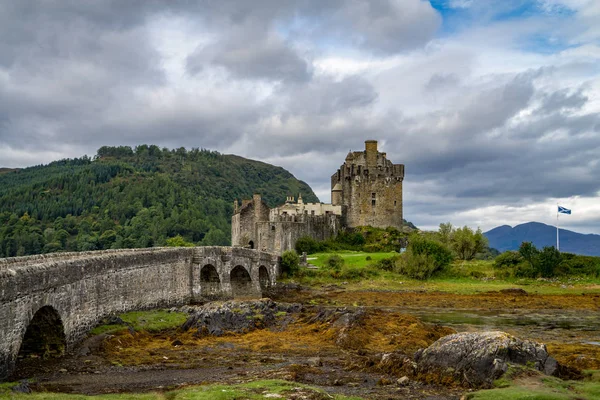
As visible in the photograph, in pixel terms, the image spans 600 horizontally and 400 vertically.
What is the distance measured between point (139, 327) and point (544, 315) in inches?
1010

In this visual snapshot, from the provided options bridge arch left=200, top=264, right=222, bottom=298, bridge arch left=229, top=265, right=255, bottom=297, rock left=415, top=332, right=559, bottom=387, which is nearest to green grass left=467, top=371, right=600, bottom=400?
rock left=415, top=332, right=559, bottom=387

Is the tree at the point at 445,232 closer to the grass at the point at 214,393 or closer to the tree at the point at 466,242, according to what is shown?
the tree at the point at 466,242

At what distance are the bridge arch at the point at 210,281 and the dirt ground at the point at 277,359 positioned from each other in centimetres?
910

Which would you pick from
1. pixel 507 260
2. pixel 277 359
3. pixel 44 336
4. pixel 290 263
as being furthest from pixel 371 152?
pixel 44 336

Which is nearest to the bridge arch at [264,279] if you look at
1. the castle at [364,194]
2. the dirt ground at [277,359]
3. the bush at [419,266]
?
the bush at [419,266]

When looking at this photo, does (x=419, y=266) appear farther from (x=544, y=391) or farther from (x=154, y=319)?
(x=544, y=391)

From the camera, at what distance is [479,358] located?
18.6m

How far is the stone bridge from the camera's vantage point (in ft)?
56.6

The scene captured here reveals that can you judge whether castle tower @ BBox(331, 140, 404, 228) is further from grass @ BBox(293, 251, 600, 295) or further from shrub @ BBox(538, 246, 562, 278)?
shrub @ BBox(538, 246, 562, 278)

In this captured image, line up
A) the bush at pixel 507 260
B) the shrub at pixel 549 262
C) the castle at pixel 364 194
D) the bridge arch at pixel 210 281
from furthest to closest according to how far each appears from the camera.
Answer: the castle at pixel 364 194 → the bush at pixel 507 260 → the shrub at pixel 549 262 → the bridge arch at pixel 210 281

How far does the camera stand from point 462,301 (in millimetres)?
48031

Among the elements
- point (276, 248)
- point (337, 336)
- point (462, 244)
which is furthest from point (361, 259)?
point (337, 336)

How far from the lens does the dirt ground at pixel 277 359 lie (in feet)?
58.5

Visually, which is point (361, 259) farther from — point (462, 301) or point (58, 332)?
point (58, 332)
